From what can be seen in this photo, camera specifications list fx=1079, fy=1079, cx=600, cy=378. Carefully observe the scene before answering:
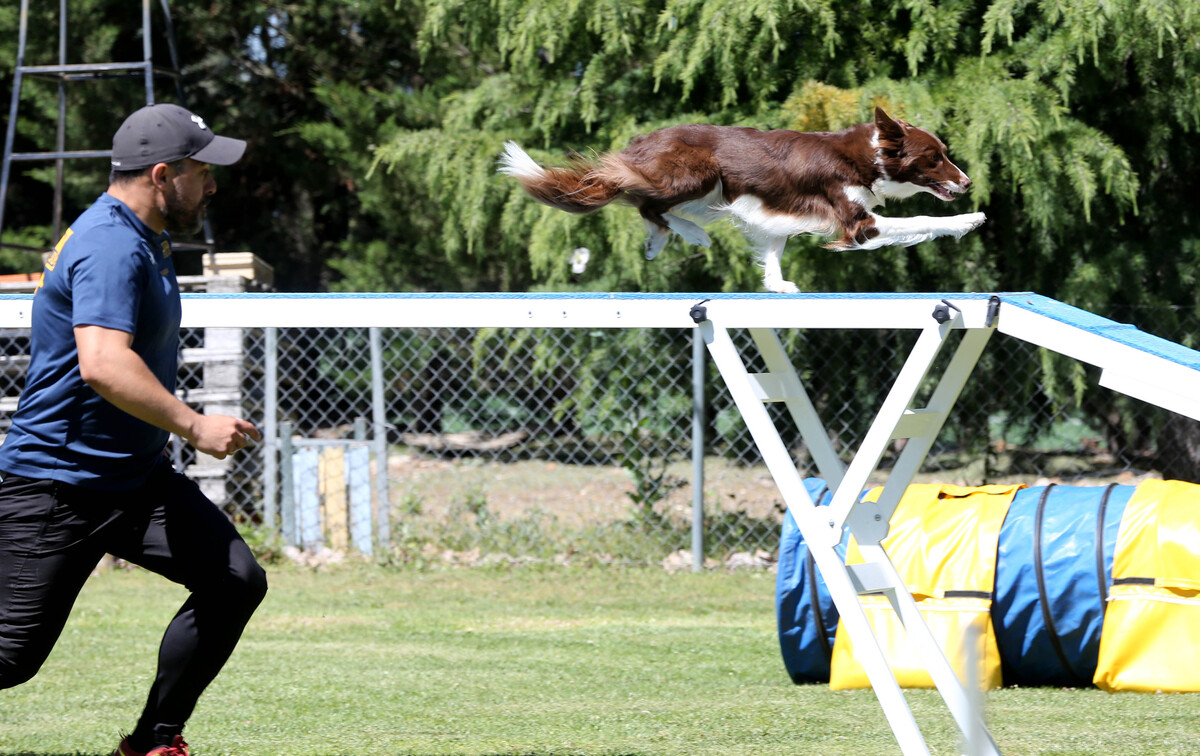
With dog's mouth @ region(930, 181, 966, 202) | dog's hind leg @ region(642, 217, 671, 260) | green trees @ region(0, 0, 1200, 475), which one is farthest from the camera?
green trees @ region(0, 0, 1200, 475)

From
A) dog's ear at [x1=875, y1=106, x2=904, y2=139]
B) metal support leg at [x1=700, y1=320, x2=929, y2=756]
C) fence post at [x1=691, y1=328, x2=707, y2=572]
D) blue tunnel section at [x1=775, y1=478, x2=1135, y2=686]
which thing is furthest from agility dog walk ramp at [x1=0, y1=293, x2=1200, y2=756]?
fence post at [x1=691, y1=328, x2=707, y2=572]

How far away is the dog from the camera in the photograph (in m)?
3.84

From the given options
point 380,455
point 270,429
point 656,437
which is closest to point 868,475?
point 656,437

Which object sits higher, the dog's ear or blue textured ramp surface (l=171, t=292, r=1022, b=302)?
the dog's ear

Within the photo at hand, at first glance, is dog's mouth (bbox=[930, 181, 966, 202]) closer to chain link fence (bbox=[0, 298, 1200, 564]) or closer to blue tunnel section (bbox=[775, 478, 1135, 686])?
blue tunnel section (bbox=[775, 478, 1135, 686])

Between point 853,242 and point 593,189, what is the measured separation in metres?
0.96

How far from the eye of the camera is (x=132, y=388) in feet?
8.27

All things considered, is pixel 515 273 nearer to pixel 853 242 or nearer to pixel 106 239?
pixel 853 242

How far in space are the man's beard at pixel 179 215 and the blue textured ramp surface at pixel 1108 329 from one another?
7.35 feet

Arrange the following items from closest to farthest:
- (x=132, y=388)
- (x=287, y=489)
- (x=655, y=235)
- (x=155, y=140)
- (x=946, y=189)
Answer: (x=132, y=388)
(x=155, y=140)
(x=946, y=189)
(x=655, y=235)
(x=287, y=489)

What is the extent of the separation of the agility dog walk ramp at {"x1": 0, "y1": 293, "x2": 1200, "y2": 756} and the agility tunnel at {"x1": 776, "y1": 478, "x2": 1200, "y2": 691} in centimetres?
112

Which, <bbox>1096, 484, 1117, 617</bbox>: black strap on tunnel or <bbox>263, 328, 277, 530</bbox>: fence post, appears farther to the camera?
<bbox>263, 328, 277, 530</bbox>: fence post

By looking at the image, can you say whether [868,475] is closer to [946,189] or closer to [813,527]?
[813,527]

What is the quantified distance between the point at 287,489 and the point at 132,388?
5377 millimetres
